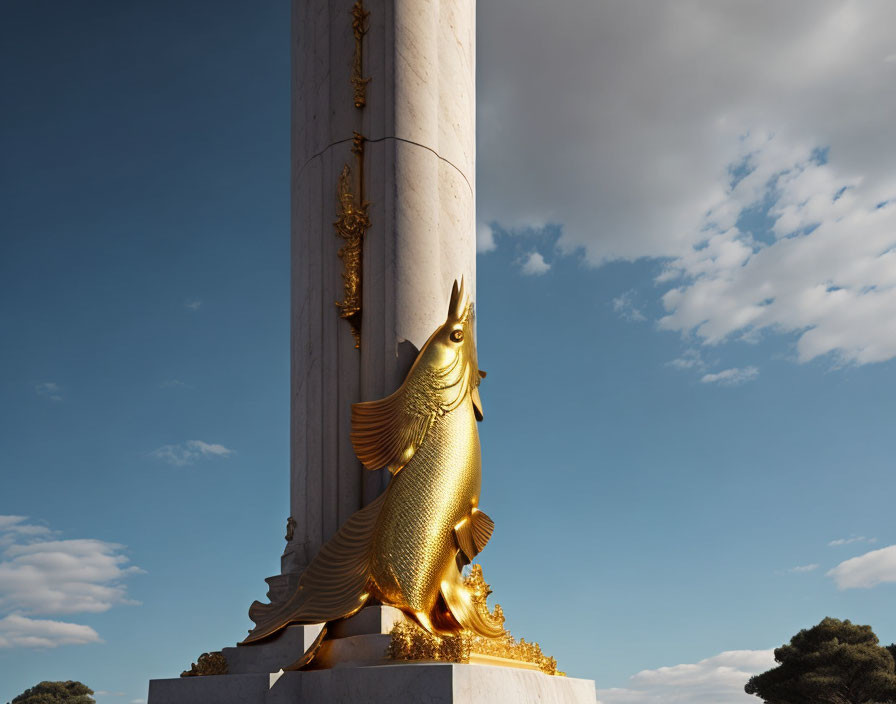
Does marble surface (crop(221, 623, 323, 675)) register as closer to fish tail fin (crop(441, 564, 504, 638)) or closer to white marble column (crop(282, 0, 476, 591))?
white marble column (crop(282, 0, 476, 591))

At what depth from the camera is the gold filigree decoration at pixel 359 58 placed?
43.0 ft

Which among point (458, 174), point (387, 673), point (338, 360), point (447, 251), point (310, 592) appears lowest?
point (387, 673)

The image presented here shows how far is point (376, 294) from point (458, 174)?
2357mm

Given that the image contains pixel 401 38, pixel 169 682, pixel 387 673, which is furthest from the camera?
pixel 401 38

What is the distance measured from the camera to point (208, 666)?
36.5ft

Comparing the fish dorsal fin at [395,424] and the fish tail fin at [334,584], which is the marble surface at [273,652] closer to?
the fish tail fin at [334,584]

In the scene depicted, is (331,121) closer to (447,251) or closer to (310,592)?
(447,251)

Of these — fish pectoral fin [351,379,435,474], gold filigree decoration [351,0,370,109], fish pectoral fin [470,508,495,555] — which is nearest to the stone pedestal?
fish pectoral fin [470,508,495,555]

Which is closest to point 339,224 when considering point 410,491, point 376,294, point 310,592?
point 376,294

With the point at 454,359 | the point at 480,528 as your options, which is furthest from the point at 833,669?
the point at 454,359

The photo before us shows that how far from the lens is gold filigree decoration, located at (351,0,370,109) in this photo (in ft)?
43.0

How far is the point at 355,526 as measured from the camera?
11375 mm

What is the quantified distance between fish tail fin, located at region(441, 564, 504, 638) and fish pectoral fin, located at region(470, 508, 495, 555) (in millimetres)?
416

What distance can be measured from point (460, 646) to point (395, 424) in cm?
282
